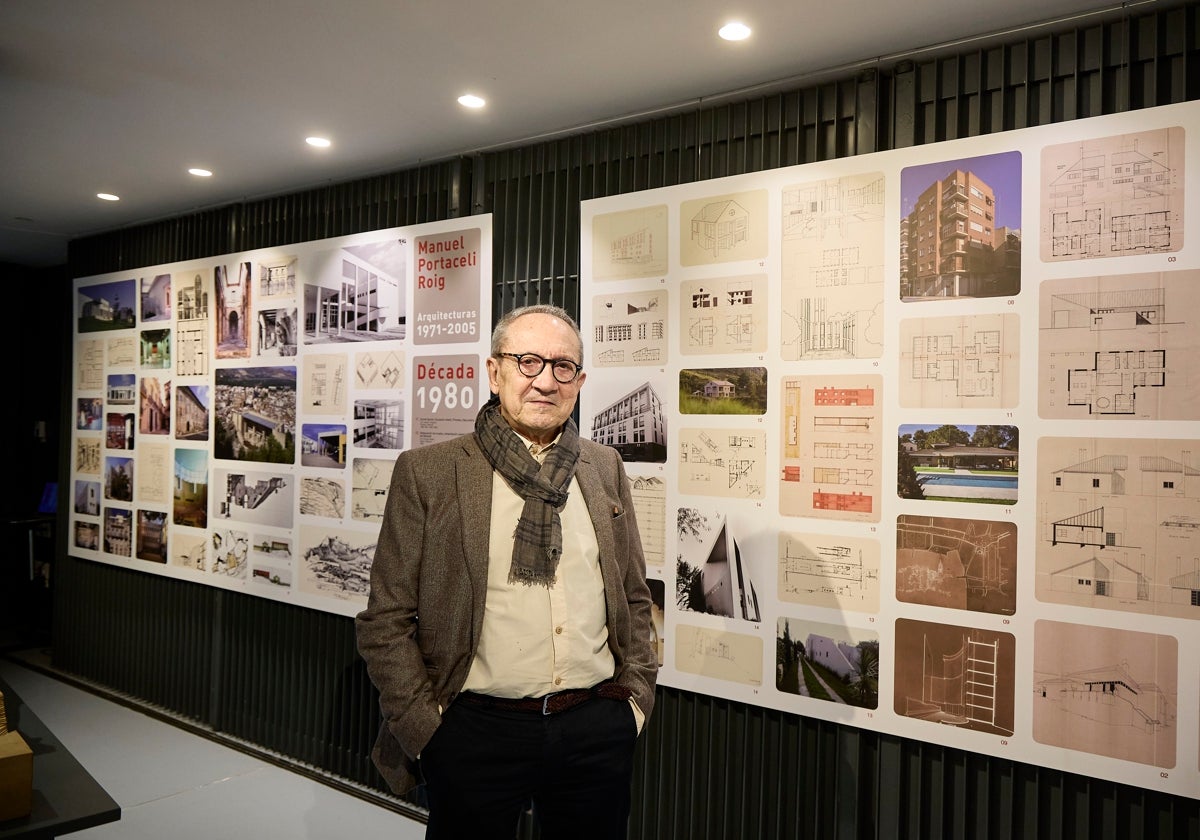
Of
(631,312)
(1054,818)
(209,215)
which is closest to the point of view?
(1054,818)

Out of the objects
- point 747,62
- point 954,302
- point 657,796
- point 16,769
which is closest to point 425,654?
A: point 16,769

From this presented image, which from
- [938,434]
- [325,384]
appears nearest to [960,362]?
[938,434]

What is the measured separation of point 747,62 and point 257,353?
3.21 metres

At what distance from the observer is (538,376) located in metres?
1.92

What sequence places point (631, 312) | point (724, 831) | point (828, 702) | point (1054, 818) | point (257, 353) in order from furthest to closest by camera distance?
point (257, 353)
point (631, 312)
point (724, 831)
point (828, 702)
point (1054, 818)

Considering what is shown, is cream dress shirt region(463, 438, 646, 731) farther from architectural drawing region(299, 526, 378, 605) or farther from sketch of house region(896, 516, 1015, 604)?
architectural drawing region(299, 526, 378, 605)

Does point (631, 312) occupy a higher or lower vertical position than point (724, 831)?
higher

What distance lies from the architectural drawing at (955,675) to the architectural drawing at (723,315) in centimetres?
113

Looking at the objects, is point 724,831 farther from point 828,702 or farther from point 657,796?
point 828,702

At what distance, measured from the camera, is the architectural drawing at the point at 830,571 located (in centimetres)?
266

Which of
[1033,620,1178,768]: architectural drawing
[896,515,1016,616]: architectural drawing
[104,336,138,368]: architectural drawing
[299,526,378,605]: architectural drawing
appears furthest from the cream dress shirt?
[104,336,138,368]: architectural drawing

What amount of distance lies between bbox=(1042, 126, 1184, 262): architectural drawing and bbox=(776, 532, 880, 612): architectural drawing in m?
1.10

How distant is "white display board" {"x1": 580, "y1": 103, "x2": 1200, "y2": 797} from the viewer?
2.23 m

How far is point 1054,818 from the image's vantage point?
2.37m
